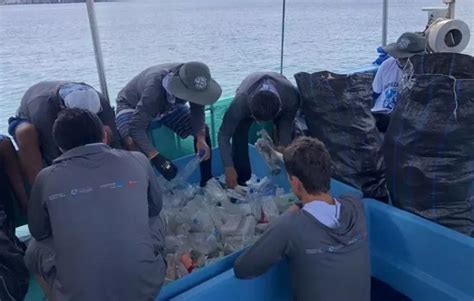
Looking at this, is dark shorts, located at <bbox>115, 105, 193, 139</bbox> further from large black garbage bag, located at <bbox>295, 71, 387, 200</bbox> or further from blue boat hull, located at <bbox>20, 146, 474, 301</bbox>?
blue boat hull, located at <bbox>20, 146, 474, 301</bbox>

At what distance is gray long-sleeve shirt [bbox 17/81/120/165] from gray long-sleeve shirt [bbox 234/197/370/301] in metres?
0.93

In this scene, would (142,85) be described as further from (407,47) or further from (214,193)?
(407,47)

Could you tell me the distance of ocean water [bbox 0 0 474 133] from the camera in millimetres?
4363

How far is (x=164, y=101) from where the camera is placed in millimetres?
2107

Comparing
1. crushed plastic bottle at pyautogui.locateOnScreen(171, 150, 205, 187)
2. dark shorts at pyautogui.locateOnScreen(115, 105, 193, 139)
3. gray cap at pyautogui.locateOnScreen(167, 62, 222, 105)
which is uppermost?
gray cap at pyautogui.locateOnScreen(167, 62, 222, 105)

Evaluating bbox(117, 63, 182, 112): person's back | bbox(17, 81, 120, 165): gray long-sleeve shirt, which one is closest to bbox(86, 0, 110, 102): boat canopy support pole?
bbox(117, 63, 182, 112): person's back

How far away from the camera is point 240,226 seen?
70.9 inches

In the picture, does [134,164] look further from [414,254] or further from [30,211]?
[414,254]

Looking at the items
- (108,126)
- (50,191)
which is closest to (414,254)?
(50,191)

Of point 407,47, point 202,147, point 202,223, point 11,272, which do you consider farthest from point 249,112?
point 11,272

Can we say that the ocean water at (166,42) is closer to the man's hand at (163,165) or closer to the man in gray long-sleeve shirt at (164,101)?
the man in gray long-sleeve shirt at (164,101)

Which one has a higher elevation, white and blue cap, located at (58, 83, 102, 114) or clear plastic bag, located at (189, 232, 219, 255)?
white and blue cap, located at (58, 83, 102, 114)

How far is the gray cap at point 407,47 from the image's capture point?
2.45 metres

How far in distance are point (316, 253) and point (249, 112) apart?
0.99 m
